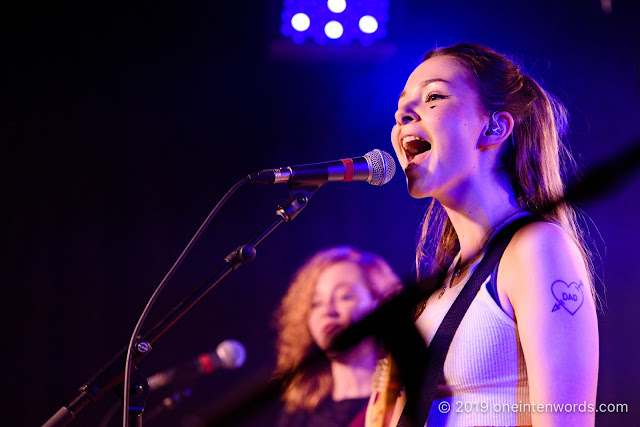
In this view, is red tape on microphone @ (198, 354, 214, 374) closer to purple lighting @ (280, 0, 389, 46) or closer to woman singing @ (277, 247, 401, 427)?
woman singing @ (277, 247, 401, 427)

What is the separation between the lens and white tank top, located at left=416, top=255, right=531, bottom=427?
151cm

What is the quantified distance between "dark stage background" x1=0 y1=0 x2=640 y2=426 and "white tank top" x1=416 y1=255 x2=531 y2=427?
1.86 metres

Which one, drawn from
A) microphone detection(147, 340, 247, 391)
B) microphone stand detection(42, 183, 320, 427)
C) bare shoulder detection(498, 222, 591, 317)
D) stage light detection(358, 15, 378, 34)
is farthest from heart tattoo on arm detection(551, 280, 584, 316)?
stage light detection(358, 15, 378, 34)

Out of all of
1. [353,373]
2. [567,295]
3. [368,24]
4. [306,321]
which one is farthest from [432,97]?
[368,24]

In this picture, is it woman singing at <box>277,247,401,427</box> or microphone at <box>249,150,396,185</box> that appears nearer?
microphone at <box>249,150,396,185</box>

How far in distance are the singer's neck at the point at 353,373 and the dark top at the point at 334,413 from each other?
0.03 metres

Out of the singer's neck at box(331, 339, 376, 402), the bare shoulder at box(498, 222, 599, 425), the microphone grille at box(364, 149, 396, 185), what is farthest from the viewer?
the singer's neck at box(331, 339, 376, 402)

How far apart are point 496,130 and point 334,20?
7.10 ft

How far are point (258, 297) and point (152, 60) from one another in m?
1.61

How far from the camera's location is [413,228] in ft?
12.3

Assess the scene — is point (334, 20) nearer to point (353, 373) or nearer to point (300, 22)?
point (300, 22)

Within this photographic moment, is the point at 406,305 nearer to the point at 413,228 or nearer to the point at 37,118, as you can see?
the point at 413,228

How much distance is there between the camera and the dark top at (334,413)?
257 cm

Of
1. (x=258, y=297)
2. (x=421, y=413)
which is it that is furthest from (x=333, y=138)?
(x=421, y=413)
